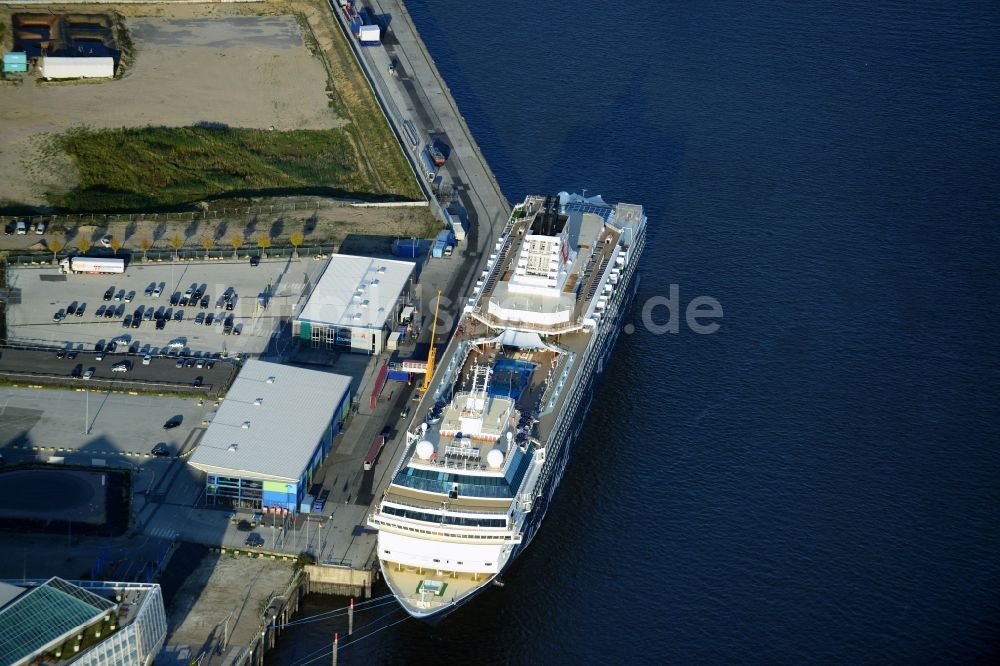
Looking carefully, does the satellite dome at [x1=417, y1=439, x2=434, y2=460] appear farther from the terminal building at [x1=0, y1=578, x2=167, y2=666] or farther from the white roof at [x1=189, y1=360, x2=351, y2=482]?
the terminal building at [x1=0, y1=578, x2=167, y2=666]

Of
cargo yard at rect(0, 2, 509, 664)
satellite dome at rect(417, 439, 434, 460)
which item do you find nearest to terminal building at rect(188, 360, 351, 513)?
cargo yard at rect(0, 2, 509, 664)

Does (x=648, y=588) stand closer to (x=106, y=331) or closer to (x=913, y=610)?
(x=913, y=610)

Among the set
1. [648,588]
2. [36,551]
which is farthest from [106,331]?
[648,588]

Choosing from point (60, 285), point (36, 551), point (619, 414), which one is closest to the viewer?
point (36, 551)

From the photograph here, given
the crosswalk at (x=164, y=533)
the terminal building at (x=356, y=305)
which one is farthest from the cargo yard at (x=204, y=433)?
the terminal building at (x=356, y=305)

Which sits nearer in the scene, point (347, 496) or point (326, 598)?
point (326, 598)

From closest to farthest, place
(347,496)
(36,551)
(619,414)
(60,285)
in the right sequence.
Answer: (36,551), (347,496), (619,414), (60,285)

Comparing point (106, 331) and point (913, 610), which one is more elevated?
point (106, 331)

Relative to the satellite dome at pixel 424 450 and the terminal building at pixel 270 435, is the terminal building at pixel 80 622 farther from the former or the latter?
the satellite dome at pixel 424 450
